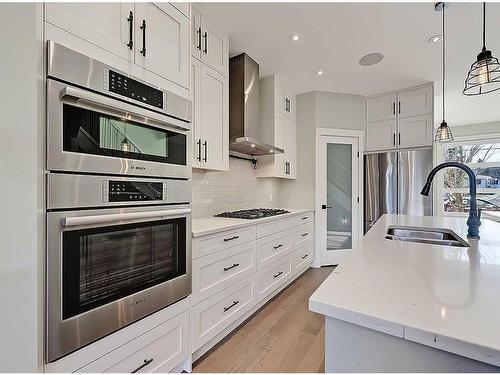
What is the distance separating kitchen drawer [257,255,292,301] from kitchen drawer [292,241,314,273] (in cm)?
17

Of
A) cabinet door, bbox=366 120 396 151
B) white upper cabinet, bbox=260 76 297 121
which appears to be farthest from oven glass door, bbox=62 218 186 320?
cabinet door, bbox=366 120 396 151

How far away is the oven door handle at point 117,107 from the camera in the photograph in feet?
3.19

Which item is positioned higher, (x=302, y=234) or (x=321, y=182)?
(x=321, y=182)

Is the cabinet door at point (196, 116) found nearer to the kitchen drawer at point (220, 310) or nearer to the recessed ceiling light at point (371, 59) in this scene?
the kitchen drawer at point (220, 310)

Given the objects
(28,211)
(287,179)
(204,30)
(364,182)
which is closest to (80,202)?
(28,211)

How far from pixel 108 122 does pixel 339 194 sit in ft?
11.8

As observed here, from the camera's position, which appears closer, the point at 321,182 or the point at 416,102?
the point at 416,102

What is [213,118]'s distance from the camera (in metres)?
2.29

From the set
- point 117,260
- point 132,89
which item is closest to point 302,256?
point 117,260

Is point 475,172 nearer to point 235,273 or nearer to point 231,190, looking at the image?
point 231,190

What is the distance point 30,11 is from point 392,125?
14.0 ft

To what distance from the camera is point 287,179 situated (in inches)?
162

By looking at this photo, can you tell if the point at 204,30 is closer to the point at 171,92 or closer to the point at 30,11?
the point at 171,92

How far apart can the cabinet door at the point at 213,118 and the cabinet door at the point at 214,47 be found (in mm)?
77
